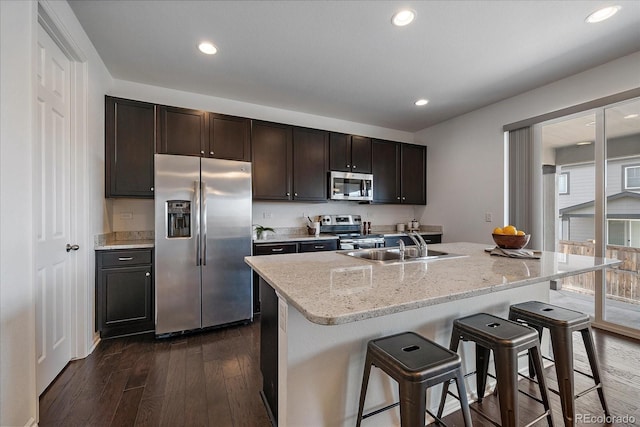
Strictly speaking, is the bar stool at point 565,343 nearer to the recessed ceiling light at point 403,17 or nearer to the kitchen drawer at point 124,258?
the recessed ceiling light at point 403,17

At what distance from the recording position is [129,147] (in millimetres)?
2820

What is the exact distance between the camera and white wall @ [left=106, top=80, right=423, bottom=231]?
3.10 metres

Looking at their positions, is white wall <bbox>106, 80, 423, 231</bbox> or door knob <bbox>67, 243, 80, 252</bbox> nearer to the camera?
door knob <bbox>67, 243, 80, 252</bbox>

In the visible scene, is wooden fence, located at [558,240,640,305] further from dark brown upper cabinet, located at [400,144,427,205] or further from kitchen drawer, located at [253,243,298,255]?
kitchen drawer, located at [253,243,298,255]

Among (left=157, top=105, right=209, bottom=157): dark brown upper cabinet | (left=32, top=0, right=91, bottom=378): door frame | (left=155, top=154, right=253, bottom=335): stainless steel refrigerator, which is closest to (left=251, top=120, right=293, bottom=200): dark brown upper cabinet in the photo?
(left=155, top=154, right=253, bottom=335): stainless steel refrigerator

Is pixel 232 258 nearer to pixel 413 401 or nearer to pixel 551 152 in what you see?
pixel 413 401

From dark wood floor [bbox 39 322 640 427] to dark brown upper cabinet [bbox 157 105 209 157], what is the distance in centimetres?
200

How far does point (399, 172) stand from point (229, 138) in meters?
2.76

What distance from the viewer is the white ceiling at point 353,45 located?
200 centimetres

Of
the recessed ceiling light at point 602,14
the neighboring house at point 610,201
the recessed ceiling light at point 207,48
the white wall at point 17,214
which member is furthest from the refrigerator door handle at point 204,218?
the neighboring house at point 610,201

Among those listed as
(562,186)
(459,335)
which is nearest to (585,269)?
(459,335)

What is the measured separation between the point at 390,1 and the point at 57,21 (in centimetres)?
227

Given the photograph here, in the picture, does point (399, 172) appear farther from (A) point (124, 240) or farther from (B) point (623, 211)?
(A) point (124, 240)

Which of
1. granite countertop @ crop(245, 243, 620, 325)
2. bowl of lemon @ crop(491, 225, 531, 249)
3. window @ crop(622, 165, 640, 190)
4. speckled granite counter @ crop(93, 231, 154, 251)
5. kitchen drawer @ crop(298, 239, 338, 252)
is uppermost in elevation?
window @ crop(622, 165, 640, 190)
